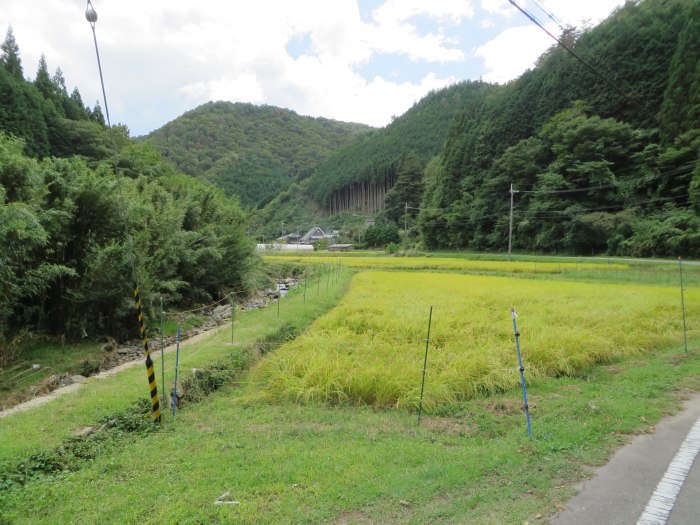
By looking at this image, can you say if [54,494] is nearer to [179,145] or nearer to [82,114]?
[82,114]

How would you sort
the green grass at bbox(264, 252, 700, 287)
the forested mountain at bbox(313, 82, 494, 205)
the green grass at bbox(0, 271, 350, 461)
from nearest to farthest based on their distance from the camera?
the green grass at bbox(0, 271, 350, 461)
the green grass at bbox(264, 252, 700, 287)
the forested mountain at bbox(313, 82, 494, 205)

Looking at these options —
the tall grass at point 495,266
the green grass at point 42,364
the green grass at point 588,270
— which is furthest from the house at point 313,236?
the green grass at point 42,364

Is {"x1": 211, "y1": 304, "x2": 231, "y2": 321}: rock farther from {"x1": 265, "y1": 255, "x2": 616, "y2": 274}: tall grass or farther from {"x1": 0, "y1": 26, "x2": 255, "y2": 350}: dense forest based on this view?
{"x1": 265, "y1": 255, "x2": 616, "y2": 274}: tall grass

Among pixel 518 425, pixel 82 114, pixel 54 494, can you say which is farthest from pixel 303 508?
pixel 82 114

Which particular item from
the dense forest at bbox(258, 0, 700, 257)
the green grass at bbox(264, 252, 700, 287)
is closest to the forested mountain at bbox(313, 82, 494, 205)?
the dense forest at bbox(258, 0, 700, 257)

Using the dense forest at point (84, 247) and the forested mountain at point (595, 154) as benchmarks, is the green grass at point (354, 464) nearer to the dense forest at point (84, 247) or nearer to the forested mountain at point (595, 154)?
the dense forest at point (84, 247)

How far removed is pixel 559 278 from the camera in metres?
23.7

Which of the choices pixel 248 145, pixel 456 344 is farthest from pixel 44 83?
pixel 248 145

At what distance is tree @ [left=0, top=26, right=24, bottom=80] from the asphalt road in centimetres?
5777

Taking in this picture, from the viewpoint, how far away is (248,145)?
111812mm

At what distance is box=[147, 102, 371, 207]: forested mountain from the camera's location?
92062 mm

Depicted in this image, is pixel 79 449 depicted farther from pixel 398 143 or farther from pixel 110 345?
pixel 398 143

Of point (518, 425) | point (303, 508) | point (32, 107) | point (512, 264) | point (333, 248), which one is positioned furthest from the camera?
point (333, 248)

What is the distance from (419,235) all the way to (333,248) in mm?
16254
